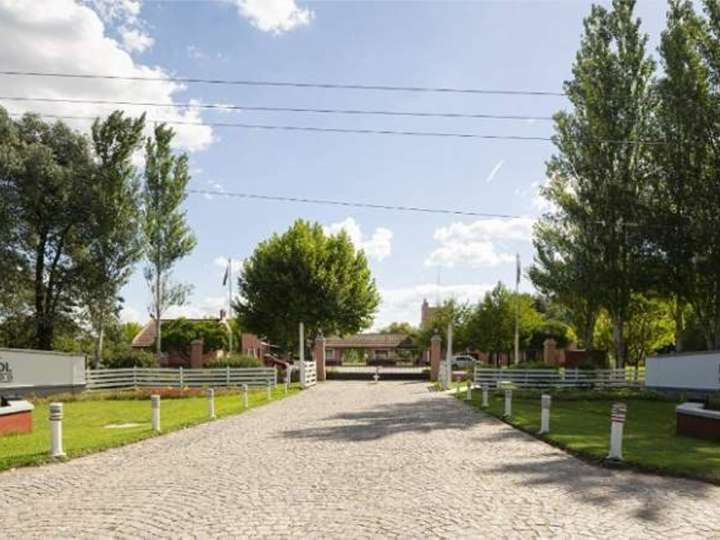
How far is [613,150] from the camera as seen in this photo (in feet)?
105

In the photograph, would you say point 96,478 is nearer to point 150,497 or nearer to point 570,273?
point 150,497

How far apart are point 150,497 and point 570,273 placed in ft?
93.9

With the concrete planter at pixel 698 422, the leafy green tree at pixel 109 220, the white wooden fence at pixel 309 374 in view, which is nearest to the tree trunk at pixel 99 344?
the leafy green tree at pixel 109 220

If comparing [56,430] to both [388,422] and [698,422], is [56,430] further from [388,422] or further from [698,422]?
[698,422]

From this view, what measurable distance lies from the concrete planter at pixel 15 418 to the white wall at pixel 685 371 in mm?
17115

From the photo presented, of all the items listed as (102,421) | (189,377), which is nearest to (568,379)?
(189,377)

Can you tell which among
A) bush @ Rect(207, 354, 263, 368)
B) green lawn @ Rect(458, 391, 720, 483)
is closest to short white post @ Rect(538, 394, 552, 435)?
green lawn @ Rect(458, 391, 720, 483)

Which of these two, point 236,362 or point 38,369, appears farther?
point 236,362

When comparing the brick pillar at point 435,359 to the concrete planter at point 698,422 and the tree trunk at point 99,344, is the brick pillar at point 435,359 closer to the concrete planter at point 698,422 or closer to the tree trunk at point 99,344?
the tree trunk at point 99,344

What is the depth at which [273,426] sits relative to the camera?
16.6m

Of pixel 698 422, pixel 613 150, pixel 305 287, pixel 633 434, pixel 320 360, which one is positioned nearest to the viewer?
pixel 698 422

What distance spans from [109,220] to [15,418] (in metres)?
21.7

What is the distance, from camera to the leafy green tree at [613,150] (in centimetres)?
3155

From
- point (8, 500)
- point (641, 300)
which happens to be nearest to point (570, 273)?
point (641, 300)
